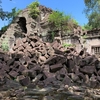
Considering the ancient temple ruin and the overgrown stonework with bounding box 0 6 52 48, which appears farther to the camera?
the overgrown stonework with bounding box 0 6 52 48

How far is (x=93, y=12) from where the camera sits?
2336 centimetres

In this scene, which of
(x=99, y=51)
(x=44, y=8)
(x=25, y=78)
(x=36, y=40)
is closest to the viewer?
(x=25, y=78)

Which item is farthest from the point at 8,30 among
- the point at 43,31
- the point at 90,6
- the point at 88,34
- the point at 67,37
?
the point at 90,6

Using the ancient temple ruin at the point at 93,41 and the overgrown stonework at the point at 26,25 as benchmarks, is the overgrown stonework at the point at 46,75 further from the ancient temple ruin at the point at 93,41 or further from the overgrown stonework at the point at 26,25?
the overgrown stonework at the point at 26,25

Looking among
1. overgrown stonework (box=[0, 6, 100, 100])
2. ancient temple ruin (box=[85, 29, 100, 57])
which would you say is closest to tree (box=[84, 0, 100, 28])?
ancient temple ruin (box=[85, 29, 100, 57])

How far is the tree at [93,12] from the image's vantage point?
2295 centimetres

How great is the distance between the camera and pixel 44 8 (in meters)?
22.8

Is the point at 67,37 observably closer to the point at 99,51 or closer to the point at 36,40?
the point at 99,51

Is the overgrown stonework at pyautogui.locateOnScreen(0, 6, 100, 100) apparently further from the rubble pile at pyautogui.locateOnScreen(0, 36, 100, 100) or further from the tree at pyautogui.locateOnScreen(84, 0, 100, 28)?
the tree at pyautogui.locateOnScreen(84, 0, 100, 28)

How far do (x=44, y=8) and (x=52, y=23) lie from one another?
297 centimetres

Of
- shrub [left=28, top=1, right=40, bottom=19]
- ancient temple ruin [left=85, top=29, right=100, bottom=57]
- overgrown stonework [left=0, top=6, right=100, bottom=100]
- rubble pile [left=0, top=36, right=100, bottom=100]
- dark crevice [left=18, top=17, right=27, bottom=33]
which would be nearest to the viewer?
overgrown stonework [left=0, top=6, right=100, bottom=100]

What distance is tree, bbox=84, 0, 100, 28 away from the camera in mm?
22953

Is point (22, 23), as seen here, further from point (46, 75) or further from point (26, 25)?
point (46, 75)

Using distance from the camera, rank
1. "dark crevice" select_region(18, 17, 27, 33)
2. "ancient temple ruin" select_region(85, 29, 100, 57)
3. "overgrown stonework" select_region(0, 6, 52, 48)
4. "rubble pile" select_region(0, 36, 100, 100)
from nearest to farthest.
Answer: "rubble pile" select_region(0, 36, 100, 100) < "ancient temple ruin" select_region(85, 29, 100, 57) < "overgrown stonework" select_region(0, 6, 52, 48) < "dark crevice" select_region(18, 17, 27, 33)
